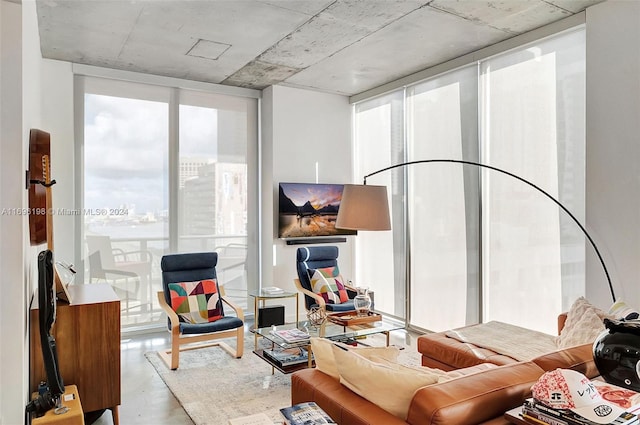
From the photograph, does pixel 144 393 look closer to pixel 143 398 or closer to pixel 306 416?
pixel 143 398

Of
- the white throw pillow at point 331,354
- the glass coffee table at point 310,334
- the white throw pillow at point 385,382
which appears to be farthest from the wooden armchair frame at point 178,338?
the white throw pillow at point 385,382

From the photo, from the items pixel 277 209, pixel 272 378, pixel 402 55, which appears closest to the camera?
pixel 272 378

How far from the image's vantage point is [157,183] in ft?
17.6

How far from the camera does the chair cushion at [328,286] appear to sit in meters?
5.12

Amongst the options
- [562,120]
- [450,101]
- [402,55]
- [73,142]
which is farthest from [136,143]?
[562,120]

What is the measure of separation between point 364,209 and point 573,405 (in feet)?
5.51

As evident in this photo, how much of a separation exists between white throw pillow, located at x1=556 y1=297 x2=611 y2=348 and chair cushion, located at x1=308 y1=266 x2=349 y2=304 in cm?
249

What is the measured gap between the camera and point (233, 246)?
5.87 meters

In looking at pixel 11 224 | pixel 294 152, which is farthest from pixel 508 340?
pixel 294 152

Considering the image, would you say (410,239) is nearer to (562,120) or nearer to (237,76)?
(562,120)

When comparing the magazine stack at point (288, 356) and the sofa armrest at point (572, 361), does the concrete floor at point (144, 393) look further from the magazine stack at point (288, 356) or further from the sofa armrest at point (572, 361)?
the sofa armrest at point (572, 361)

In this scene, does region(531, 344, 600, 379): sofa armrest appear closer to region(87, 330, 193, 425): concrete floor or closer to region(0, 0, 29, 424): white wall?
region(87, 330, 193, 425): concrete floor

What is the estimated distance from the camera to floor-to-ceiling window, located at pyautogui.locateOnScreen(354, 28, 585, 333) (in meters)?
3.80

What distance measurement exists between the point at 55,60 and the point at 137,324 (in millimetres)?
3018
